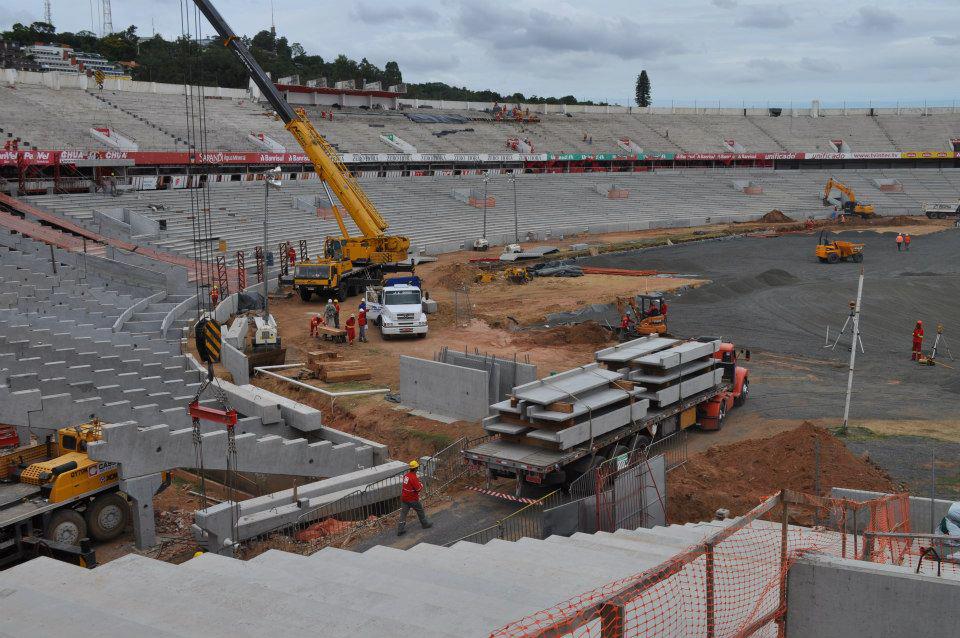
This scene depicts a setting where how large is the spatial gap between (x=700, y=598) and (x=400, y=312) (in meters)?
21.5

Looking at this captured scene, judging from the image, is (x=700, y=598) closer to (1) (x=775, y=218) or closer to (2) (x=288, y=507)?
(2) (x=288, y=507)

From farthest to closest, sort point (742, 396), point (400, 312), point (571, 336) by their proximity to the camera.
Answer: point (400, 312), point (571, 336), point (742, 396)

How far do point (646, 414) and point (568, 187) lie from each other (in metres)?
57.0

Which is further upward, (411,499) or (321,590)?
(321,590)

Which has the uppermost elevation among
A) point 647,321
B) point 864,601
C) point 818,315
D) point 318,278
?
point 864,601

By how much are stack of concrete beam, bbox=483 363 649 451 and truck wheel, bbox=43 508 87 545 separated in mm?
6927

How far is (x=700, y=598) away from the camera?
22.9 feet

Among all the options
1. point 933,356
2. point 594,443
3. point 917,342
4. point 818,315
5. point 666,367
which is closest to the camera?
point 594,443

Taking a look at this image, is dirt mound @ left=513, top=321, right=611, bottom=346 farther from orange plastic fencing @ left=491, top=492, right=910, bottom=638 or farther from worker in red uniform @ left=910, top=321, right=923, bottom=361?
orange plastic fencing @ left=491, top=492, right=910, bottom=638

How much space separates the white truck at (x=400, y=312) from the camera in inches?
1097

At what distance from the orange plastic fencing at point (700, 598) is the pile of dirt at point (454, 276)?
101ft

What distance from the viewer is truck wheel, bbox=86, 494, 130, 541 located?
1417 centimetres

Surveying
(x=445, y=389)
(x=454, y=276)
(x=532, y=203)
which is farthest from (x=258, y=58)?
(x=445, y=389)

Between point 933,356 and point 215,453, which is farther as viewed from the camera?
point 933,356
